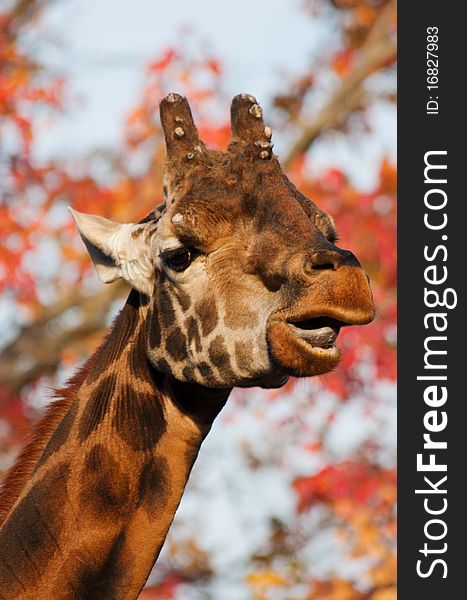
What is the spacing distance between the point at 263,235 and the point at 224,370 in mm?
686

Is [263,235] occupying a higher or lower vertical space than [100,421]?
higher

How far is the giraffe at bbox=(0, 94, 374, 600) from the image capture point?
5.78 metres

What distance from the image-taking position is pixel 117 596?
5980 millimetres

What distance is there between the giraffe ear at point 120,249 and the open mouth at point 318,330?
1.03 meters

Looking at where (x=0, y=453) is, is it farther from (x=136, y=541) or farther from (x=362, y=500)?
(x=136, y=541)

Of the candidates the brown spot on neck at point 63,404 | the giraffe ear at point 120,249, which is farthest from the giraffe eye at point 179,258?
the brown spot on neck at point 63,404

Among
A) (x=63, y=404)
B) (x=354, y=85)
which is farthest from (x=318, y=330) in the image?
(x=354, y=85)

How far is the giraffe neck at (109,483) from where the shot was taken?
19.5 feet

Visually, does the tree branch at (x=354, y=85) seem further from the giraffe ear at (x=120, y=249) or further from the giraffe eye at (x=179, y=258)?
the giraffe eye at (x=179, y=258)

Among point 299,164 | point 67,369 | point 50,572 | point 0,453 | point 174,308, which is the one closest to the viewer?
point 50,572

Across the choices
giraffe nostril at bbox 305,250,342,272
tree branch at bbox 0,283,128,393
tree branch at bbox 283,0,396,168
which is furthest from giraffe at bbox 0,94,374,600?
tree branch at bbox 283,0,396,168

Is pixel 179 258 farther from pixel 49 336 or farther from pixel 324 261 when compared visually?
pixel 49 336

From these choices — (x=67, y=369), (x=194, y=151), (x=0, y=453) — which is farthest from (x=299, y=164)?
(x=194, y=151)

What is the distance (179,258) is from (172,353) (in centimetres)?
48
